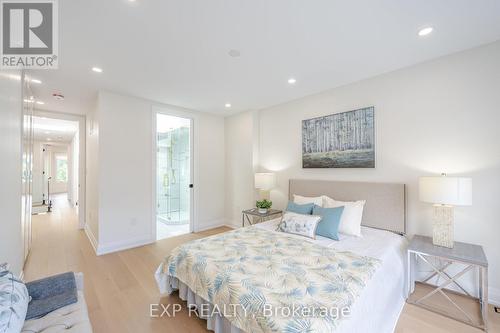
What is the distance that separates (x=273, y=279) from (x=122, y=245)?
3.06 metres

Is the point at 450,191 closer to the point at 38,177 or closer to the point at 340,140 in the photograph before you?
the point at 340,140

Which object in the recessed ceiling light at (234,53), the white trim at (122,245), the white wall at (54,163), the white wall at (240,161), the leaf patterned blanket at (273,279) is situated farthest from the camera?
the white wall at (54,163)

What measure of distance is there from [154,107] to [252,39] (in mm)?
2576

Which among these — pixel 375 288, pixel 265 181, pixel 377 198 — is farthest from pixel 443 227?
pixel 265 181

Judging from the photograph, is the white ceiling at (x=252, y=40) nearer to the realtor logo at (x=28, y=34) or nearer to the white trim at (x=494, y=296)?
the realtor logo at (x=28, y=34)

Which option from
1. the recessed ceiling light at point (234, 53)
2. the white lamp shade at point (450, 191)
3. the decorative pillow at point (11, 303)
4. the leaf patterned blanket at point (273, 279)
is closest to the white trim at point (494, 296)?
the white lamp shade at point (450, 191)

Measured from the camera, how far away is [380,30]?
1900 millimetres

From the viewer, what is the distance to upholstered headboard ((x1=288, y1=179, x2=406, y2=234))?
2539 mm

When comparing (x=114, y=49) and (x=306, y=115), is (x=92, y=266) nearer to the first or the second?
(x=114, y=49)

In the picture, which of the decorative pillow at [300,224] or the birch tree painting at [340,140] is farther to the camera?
the birch tree painting at [340,140]

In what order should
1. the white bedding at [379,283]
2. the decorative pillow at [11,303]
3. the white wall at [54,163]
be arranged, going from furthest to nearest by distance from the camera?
the white wall at [54,163]
the white bedding at [379,283]
the decorative pillow at [11,303]

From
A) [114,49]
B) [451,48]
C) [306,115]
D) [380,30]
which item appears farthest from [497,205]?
[114,49]

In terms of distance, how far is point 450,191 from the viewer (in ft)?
6.42

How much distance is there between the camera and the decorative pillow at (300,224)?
8.02 ft
